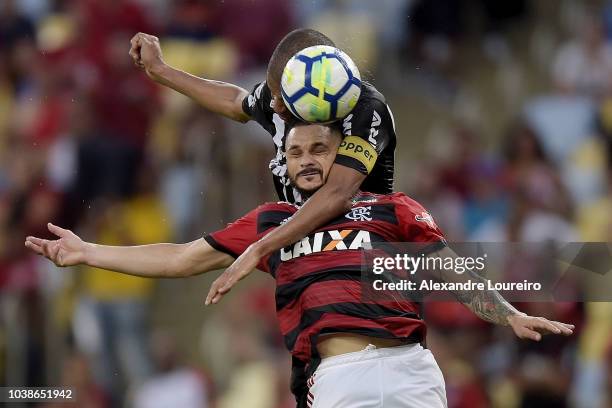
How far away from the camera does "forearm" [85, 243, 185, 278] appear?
231 inches

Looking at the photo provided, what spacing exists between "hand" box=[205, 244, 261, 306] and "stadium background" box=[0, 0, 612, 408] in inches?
143

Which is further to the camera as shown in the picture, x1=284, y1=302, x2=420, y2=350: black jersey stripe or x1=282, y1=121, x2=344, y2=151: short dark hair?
x1=282, y1=121, x2=344, y2=151: short dark hair

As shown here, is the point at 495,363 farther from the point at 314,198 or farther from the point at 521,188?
the point at 314,198

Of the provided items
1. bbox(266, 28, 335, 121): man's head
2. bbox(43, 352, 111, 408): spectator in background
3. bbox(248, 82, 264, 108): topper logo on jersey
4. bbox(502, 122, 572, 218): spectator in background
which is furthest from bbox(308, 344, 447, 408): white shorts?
bbox(502, 122, 572, 218): spectator in background

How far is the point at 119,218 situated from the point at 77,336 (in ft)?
3.17

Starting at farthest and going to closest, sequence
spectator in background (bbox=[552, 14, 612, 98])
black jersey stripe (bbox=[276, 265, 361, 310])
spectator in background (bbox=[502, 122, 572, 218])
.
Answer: spectator in background (bbox=[552, 14, 612, 98]) → spectator in background (bbox=[502, 122, 572, 218]) → black jersey stripe (bbox=[276, 265, 361, 310])

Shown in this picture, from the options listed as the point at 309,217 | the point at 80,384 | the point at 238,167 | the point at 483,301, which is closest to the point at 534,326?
the point at 483,301

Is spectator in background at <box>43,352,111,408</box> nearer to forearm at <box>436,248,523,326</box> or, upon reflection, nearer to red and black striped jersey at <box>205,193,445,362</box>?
red and black striped jersey at <box>205,193,445,362</box>

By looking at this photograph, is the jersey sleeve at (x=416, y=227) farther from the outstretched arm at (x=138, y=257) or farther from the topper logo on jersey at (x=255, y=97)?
the topper logo on jersey at (x=255, y=97)

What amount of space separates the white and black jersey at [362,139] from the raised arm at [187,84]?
22cm

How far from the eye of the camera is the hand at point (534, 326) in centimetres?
531

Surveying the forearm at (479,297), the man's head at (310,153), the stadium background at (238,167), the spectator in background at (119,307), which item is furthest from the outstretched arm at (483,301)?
the spectator in background at (119,307)

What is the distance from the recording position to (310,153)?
5594mm

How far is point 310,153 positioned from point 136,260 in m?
0.92
